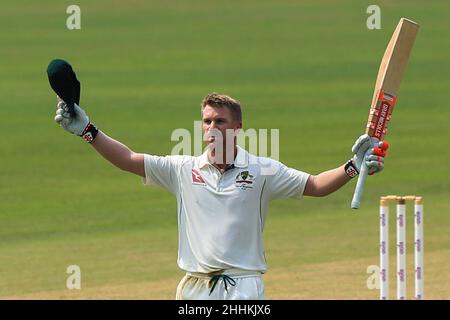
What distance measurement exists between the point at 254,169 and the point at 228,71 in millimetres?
22354

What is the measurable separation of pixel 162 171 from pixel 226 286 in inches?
25.1

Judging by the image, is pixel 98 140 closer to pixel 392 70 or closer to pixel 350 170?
pixel 350 170

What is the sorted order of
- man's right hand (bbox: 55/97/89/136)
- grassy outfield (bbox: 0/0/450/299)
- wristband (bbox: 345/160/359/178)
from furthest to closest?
1. grassy outfield (bbox: 0/0/450/299)
2. wristband (bbox: 345/160/359/178)
3. man's right hand (bbox: 55/97/89/136)

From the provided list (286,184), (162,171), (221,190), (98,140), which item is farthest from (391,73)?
(98,140)

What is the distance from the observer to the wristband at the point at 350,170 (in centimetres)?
658

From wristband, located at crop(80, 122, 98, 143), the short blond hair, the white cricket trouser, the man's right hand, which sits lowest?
the white cricket trouser

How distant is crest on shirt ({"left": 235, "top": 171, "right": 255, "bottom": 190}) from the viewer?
6723 millimetres

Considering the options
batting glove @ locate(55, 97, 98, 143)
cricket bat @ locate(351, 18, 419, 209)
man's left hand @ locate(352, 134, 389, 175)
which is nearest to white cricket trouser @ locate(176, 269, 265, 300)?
cricket bat @ locate(351, 18, 419, 209)

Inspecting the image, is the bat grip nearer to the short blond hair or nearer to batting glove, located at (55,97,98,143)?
the short blond hair

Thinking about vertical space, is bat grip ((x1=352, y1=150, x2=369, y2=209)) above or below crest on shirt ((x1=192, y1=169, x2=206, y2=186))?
below

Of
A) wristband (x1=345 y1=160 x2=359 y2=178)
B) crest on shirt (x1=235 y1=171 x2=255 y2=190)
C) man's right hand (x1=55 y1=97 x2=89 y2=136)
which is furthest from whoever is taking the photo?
crest on shirt (x1=235 y1=171 x2=255 y2=190)

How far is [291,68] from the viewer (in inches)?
1165
